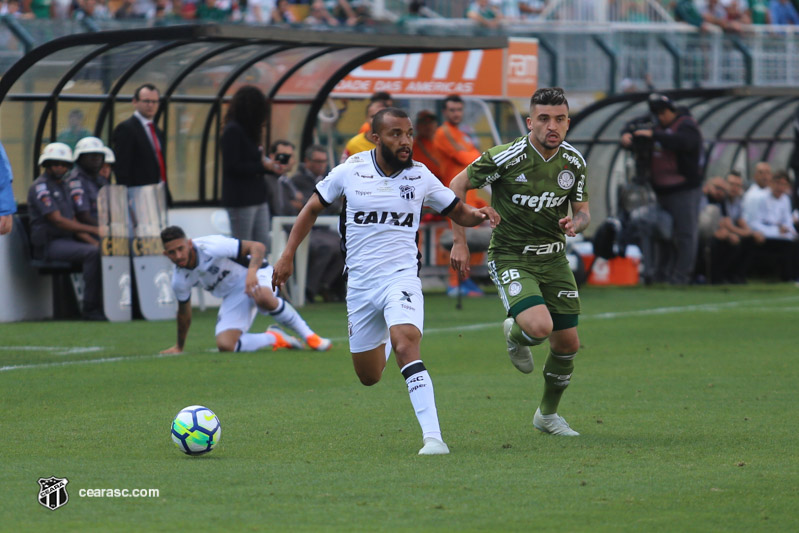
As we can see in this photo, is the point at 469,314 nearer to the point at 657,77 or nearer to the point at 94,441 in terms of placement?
Answer: the point at 94,441

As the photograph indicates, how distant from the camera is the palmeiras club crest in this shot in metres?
5.79

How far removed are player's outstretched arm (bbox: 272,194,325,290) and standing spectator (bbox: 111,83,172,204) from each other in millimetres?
7880

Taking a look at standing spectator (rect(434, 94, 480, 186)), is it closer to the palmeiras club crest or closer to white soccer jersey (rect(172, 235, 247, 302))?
white soccer jersey (rect(172, 235, 247, 302))

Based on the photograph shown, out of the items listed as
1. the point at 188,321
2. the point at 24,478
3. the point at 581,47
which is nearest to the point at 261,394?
the point at 188,321

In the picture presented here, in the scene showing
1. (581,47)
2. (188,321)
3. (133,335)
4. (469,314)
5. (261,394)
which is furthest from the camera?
(581,47)

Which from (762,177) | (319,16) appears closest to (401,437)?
(762,177)

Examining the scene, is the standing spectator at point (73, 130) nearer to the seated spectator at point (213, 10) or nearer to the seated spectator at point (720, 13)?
the seated spectator at point (213, 10)

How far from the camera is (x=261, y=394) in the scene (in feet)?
32.8

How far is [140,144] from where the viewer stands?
1521 centimetres

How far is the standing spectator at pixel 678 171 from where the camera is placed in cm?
1964

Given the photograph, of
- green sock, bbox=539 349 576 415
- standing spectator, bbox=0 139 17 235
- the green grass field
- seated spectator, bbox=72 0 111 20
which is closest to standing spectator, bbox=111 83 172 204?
the green grass field

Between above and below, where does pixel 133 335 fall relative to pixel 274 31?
below

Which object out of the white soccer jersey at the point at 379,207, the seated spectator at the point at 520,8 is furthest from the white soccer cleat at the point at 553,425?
the seated spectator at the point at 520,8

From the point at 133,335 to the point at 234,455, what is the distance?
6.91m
